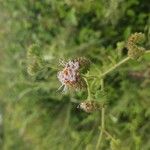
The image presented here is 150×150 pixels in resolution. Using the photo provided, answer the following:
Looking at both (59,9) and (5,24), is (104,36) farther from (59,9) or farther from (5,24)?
(5,24)

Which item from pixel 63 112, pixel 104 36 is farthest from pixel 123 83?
pixel 63 112

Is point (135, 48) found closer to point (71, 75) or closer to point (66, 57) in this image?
point (71, 75)

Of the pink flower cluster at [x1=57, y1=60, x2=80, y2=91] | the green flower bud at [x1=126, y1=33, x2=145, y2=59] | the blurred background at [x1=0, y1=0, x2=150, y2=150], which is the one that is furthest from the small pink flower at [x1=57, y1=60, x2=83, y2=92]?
the blurred background at [x1=0, y1=0, x2=150, y2=150]

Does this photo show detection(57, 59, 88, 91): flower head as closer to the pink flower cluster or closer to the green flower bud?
the pink flower cluster

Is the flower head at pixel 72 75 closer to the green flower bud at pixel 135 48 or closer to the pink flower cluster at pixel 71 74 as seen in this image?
the pink flower cluster at pixel 71 74

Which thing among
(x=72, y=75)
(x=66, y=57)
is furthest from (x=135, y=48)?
(x=66, y=57)

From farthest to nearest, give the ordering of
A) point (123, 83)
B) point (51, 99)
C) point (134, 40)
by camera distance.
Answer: point (51, 99) < point (123, 83) < point (134, 40)
